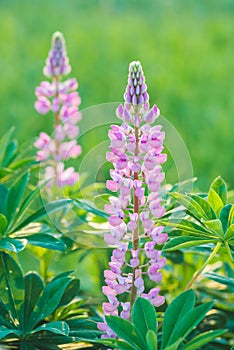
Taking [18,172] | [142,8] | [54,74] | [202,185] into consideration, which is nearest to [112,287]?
[18,172]

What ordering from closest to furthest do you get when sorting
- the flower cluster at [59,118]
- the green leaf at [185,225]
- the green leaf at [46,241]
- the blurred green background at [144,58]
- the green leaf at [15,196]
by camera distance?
the green leaf at [185,225]
the green leaf at [46,241]
the green leaf at [15,196]
the flower cluster at [59,118]
the blurred green background at [144,58]

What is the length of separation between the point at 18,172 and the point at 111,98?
94.3 inches

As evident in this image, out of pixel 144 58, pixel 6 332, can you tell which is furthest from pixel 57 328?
pixel 144 58

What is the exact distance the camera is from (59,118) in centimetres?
186

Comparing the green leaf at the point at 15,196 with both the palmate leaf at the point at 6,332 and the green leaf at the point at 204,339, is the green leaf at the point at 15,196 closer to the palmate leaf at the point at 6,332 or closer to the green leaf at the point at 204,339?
the palmate leaf at the point at 6,332

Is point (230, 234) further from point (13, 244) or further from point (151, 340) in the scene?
point (13, 244)

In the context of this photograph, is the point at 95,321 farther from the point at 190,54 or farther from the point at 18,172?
the point at 190,54

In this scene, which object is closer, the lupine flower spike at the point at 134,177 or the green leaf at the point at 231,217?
the lupine flower spike at the point at 134,177

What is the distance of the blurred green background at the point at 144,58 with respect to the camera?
382 centimetres

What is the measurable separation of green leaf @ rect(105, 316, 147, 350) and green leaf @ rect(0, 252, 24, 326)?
34 cm

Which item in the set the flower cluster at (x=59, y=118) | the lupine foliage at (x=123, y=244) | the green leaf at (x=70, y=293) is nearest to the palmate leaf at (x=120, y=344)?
the lupine foliage at (x=123, y=244)

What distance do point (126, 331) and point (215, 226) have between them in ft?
0.88

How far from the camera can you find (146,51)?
523 centimetres

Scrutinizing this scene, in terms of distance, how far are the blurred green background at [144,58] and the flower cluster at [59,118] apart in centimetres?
137
